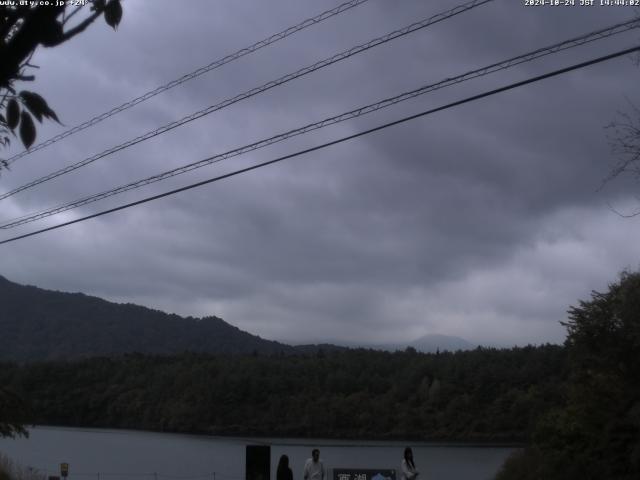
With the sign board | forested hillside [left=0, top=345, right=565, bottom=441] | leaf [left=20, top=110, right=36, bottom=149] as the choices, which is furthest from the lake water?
leaf [left=20, top=110, right=36, bottom=149]

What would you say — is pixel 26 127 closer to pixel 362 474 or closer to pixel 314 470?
pixel 314 470

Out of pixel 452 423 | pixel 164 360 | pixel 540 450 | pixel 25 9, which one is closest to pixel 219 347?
pixel 164 360

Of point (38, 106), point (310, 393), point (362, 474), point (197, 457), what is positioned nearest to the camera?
point (38, 106)

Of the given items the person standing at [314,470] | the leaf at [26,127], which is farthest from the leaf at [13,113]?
the person standing at [314,470]

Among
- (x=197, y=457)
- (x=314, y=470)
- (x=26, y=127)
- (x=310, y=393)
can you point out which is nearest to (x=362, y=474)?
(x=314, y=470)

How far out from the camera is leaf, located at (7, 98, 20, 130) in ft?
12.6

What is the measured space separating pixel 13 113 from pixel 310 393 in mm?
49789

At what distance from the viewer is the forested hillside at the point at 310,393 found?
45406mm

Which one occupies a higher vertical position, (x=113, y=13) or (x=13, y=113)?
(x=113, y=13)

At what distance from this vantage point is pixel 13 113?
383cm

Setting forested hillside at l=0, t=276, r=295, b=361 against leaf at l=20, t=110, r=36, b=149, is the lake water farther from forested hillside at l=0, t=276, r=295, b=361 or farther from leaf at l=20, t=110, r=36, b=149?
forested hillside at l=0, t=276, r=295, b=361

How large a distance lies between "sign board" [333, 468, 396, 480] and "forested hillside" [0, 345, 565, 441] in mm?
22106

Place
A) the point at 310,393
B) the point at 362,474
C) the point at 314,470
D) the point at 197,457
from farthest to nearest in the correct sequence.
Answer: 1. the point at 310,393
2. the point at 197,457
3. the point at 362,474
4. the point at 314,470

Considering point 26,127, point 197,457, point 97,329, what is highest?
point 97,329
